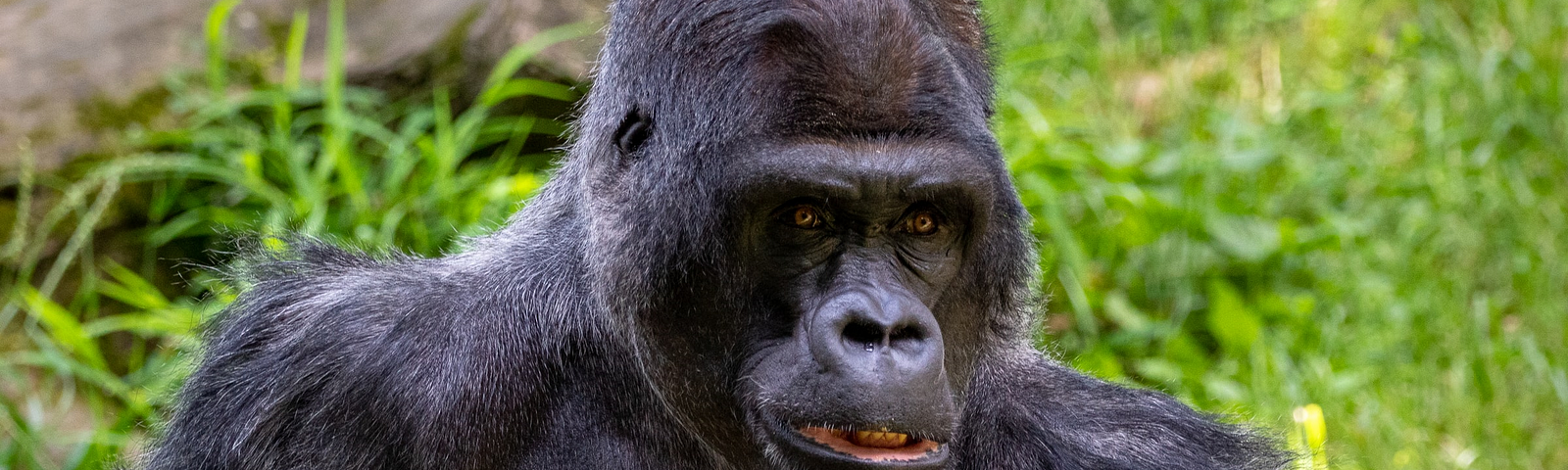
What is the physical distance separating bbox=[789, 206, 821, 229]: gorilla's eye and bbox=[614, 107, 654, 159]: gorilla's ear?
1.42 feet

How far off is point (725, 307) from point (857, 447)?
0.43 metres

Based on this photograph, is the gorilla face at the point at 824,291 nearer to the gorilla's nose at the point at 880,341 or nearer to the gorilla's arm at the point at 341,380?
the gorilla's nose at the point at 880,341

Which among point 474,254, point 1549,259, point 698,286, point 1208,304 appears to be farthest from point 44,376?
point 1549,259

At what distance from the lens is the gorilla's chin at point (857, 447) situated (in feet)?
10.3

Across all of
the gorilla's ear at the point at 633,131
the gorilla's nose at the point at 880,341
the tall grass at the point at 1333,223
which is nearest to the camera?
the gorilla's nose at the point at 880,341

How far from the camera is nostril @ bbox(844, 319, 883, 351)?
3061 mm

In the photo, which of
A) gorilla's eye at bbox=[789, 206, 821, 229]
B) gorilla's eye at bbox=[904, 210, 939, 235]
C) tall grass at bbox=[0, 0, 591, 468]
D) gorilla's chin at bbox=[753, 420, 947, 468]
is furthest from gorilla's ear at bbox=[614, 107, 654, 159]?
tall grass at bbox=[0, 0, 591, 468]

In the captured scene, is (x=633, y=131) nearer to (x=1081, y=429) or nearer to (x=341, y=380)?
(x=341, y=380)

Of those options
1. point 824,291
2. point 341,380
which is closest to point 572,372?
point 341,380

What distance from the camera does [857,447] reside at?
3.16 metres

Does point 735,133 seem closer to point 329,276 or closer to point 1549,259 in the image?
point 329,276

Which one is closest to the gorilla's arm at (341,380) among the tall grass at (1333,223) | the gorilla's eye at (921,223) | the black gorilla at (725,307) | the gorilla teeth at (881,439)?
the black gorilla at (725,307)

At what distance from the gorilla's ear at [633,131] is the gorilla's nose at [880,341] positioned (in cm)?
65

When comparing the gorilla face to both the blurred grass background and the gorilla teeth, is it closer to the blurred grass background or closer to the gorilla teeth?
the gorilla teeth
